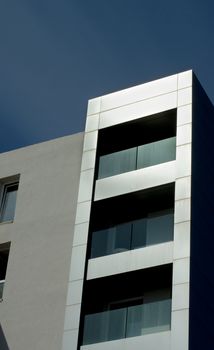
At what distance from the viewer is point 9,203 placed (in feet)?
103

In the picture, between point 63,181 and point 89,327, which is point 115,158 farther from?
point 89,327

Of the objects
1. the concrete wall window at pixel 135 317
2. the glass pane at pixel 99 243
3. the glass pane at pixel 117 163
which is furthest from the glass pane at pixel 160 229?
the glass pane at pixel 117 163

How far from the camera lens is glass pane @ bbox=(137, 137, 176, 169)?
2806cm

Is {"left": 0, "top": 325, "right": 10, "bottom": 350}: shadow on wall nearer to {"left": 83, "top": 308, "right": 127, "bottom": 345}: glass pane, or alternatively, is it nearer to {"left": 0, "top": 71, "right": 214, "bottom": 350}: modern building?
{"left": 0, "top": 71, "right": 214, "bottom": 350}: modern building

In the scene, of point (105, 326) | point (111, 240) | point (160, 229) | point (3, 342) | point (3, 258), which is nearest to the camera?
point (105, 326)

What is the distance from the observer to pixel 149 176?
27703mm

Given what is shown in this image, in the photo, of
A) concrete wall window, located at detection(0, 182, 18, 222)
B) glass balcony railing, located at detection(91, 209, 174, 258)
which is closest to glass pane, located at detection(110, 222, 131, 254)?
glass balcony railing, located at detection(91, 209, 174, 258)

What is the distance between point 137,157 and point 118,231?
261 centimetres

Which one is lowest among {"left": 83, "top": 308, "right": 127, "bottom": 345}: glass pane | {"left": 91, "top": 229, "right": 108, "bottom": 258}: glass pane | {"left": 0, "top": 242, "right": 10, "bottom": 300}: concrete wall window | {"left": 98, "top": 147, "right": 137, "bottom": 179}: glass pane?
{"left": 83, "top": 308, "right": 127, "bottom": 345}: glass pane

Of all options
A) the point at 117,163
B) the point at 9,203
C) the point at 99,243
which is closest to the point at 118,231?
the point at 99,243

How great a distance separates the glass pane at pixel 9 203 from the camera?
3072cm

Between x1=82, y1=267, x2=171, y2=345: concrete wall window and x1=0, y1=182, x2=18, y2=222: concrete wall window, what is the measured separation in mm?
5113

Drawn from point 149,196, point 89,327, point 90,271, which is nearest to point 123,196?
point 149,196

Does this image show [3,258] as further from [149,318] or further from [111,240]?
[149,318]
